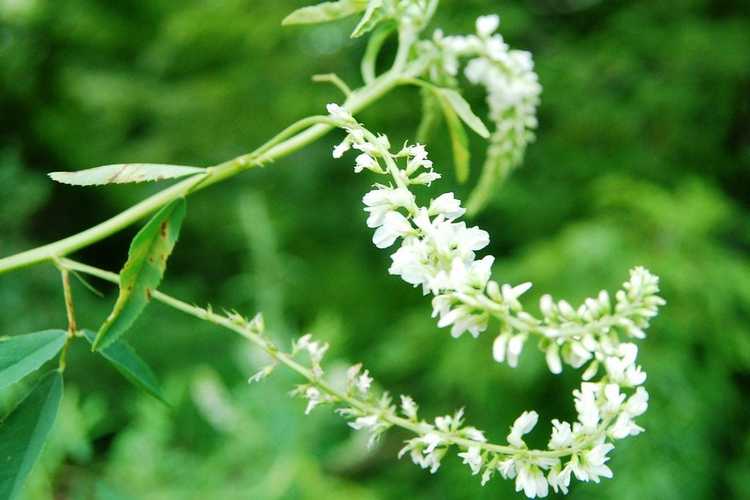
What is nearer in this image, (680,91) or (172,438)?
(680,91)

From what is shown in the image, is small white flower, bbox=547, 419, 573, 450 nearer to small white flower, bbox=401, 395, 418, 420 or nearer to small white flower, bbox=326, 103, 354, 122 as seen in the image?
small white flower, bbox=401, 395, 418, 420

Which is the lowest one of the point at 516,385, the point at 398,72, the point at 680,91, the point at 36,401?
the point at 516,385

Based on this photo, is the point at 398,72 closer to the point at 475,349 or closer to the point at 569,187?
the point at 475,349

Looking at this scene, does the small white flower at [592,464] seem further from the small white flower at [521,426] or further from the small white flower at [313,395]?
the small white flower at [313,395]

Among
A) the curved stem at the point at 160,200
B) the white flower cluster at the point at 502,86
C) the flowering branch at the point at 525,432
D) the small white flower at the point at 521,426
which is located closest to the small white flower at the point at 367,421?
the flowering branch at the point at 525,432

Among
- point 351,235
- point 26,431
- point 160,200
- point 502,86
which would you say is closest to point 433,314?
→ point 160,200

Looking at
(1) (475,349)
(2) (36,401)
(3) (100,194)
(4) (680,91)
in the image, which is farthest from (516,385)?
(3) (100,194)

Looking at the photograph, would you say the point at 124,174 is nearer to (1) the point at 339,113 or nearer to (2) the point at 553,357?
(1) the point at 339,113

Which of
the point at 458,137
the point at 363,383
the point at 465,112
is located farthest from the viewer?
the point at 458,137
